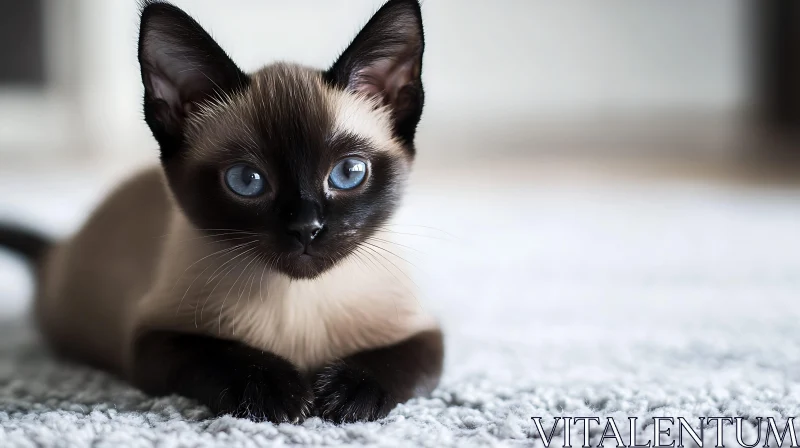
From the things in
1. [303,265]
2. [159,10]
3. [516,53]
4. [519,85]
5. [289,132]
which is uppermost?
[516,53]

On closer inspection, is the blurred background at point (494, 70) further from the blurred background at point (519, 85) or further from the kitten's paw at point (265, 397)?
the kitten's paw at point (265, 397)

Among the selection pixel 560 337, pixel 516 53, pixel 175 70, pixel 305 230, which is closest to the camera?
pixel 305 230

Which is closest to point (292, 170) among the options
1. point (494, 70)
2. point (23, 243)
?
point (23, 243)

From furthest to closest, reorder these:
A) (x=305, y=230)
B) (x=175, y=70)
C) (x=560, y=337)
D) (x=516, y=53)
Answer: (x=516, y=53), (x=560, y=337), (x=175, y=70), (x=305, y=230)

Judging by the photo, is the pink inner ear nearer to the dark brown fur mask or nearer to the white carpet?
the dark brown fur mask

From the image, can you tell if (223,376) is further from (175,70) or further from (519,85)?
(519,85)
